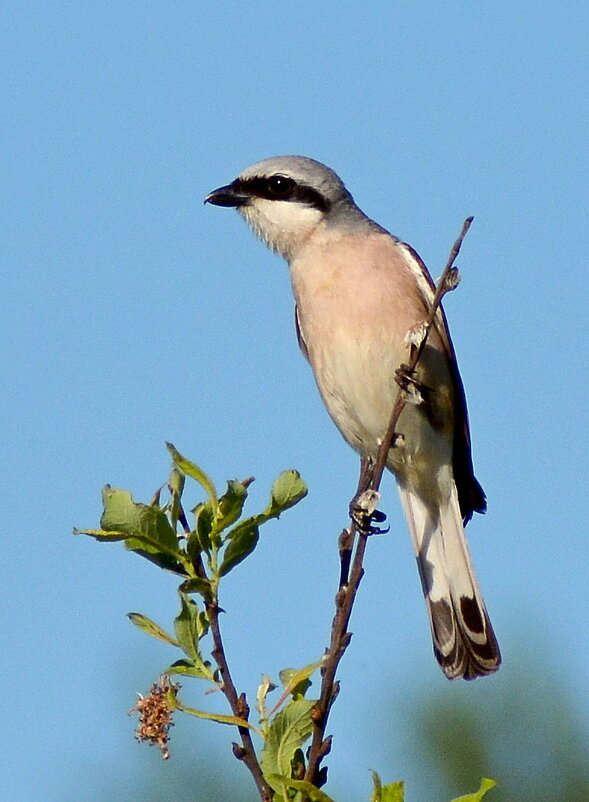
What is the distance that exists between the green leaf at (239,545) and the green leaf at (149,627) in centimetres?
16

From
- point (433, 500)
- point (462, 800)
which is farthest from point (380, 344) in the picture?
point (462, 800)

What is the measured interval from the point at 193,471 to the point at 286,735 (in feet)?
1.71

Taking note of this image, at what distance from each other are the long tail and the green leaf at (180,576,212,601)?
8.29 ft

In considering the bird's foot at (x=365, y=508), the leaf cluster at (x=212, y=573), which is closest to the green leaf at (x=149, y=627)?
the leaf cluster at (x=212, y=573)

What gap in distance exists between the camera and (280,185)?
5.30 m

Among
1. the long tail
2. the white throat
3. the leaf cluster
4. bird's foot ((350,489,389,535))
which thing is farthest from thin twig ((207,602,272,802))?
the white throat

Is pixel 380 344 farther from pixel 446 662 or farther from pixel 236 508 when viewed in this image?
pixel 236 508

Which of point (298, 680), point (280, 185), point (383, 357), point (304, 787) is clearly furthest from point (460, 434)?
point (304, 787)

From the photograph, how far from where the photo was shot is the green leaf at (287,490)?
7.25 feet

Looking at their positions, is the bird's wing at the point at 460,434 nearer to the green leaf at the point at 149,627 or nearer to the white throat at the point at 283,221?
the white throat at the point at 283,221

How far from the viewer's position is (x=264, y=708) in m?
2.20

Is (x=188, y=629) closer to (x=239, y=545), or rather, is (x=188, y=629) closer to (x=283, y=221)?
(x=239, y=545)

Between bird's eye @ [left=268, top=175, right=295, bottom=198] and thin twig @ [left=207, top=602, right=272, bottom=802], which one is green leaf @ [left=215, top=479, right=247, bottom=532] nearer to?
thin twig @ [left=207, top=602, right=272, bottom=802]

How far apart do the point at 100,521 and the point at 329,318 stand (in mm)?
2881
